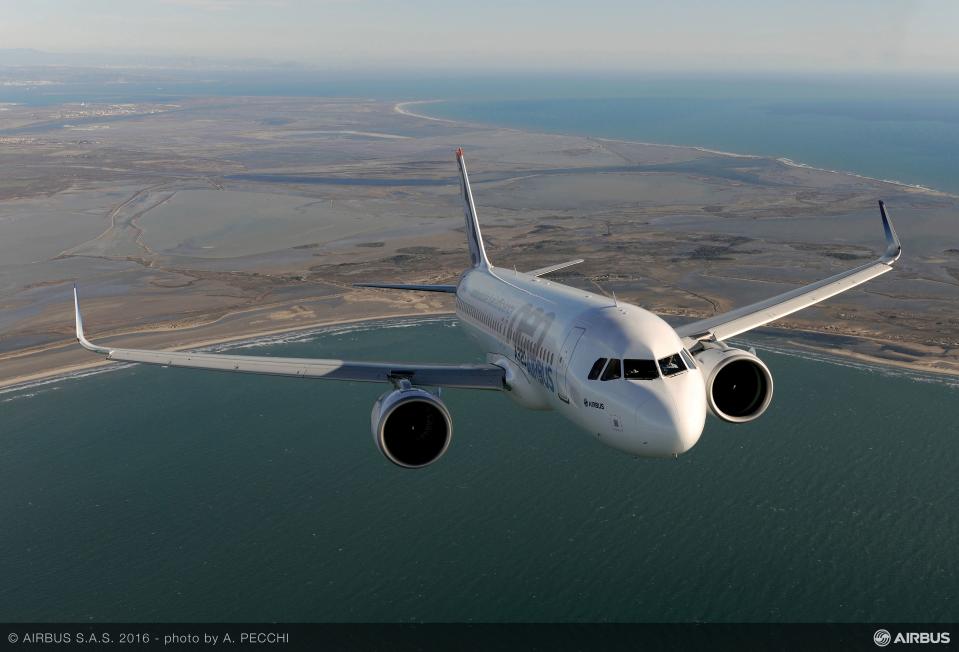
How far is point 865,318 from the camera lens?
91.2 metres

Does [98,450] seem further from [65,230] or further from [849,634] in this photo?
[65,230]

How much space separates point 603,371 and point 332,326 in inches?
2523

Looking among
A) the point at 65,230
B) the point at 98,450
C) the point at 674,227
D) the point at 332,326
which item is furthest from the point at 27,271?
the point at 674,227

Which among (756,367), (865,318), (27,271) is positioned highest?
(756,367)

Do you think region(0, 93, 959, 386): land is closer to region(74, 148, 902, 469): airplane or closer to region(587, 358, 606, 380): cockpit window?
region(74, 148, 902, 469): airplane

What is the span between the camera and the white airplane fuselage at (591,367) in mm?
30297

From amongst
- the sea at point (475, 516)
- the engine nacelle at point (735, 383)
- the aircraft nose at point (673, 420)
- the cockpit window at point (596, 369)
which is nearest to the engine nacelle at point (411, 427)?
the cockpit window at point (596, 369)

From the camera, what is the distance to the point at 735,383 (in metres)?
38.4

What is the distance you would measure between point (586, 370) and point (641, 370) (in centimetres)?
286

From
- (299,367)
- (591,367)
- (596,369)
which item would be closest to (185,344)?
(299,367)

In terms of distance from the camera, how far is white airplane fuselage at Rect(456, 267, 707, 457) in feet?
99.4

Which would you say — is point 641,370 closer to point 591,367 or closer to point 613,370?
point 613,370

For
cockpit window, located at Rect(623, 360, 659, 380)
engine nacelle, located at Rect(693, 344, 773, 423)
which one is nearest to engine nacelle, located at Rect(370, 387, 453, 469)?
cockpit window, located at Rect(623, 360, 659, 380)

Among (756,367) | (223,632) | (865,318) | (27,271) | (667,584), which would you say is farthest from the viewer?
(27,271)
